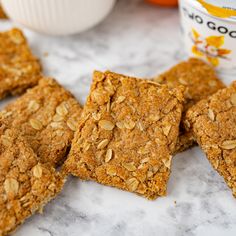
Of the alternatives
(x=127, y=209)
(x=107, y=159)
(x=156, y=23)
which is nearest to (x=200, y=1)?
(x=156, y=23)

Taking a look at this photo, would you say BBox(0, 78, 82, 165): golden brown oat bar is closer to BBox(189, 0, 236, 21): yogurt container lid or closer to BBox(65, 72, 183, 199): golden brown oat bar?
BBox(65, 72, 183, 199): golden brown oat bar

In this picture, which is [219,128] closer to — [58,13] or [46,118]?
[46,118]

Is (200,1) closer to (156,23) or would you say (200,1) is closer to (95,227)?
(156,23)

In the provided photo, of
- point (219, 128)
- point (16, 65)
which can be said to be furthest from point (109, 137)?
point (16, 65)

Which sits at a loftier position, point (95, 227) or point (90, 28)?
point (90, 28)

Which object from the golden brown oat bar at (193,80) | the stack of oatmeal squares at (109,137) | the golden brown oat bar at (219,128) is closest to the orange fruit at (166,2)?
the golden brown oat bar at (193,80)

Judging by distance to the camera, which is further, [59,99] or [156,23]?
[156,23]
